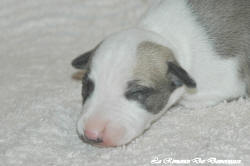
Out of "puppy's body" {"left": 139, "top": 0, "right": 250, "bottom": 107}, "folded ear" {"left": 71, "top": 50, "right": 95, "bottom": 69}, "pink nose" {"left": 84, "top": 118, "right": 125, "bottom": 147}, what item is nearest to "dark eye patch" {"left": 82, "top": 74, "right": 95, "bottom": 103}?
"folded ear" {"left": 71, "top": 50, "right": 95, "bottom": 69}

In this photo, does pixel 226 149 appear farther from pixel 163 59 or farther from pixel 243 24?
pixel 243 24

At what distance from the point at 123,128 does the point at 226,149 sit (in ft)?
2.19

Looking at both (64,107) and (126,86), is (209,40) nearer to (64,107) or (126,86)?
(126,86)

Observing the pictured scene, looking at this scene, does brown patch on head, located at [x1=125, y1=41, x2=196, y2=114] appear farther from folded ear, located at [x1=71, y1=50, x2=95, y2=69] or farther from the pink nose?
folded ear, located at [x1=71, y1=50, x2=95, y2=69]

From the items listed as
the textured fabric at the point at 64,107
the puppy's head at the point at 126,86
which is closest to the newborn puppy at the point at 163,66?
the puppy's head at the point at 126,86

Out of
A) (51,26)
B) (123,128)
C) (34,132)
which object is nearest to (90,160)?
(123,128)

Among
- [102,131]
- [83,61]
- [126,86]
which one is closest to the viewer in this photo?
[102,131]

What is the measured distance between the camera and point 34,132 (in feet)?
13.1

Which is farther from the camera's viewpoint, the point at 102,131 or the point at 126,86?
the point at 126,86

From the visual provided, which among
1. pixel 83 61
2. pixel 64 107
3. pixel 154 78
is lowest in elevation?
pixel 64 107

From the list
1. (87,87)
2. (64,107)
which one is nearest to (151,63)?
(87,87)

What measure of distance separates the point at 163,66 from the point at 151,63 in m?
0.10

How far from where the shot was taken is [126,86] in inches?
141

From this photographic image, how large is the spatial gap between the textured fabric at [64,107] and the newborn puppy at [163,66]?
6.3 inches
